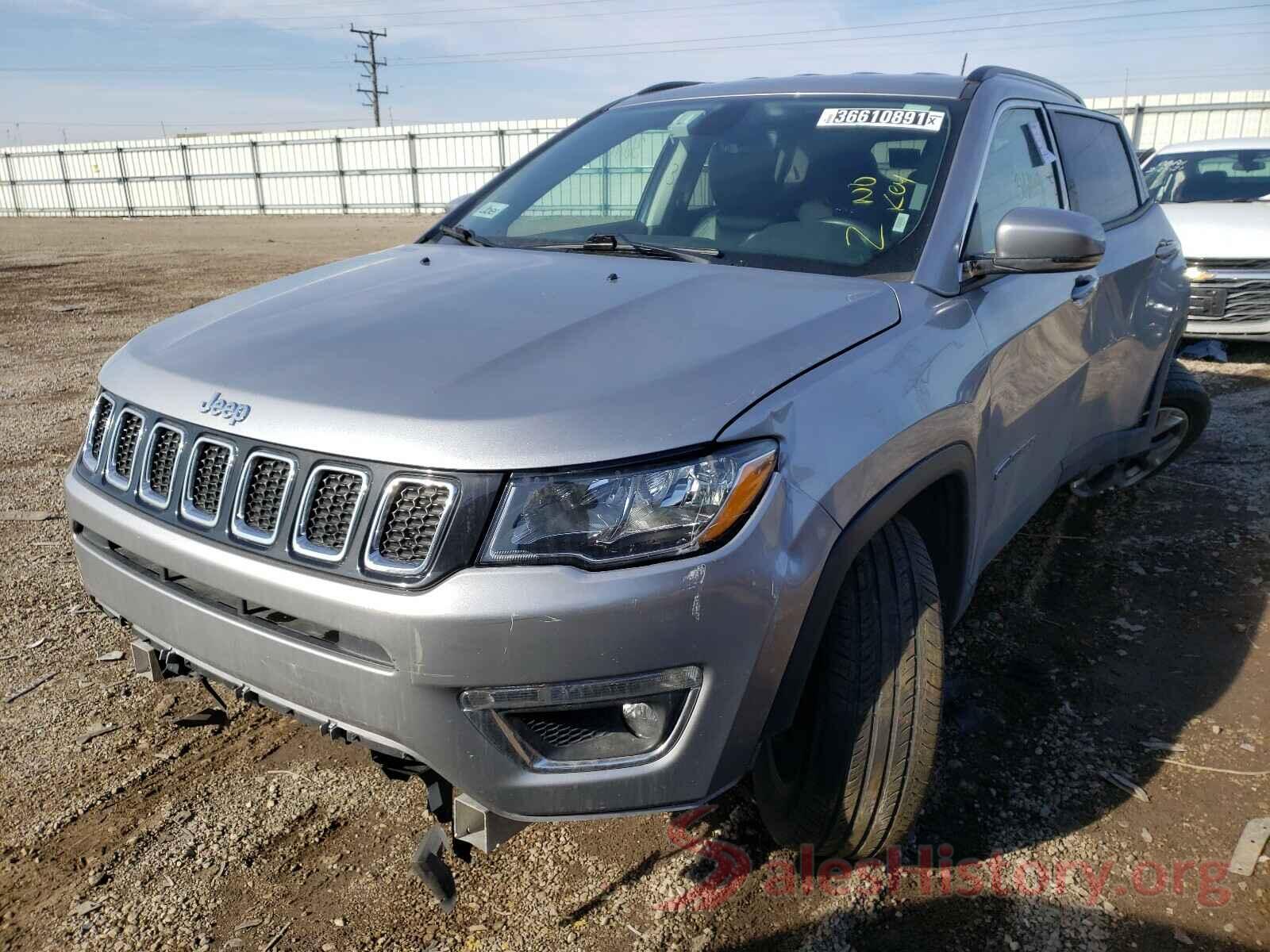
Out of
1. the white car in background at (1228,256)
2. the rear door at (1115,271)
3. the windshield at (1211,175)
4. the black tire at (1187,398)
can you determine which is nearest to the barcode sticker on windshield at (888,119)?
the rear door at (1115,271)

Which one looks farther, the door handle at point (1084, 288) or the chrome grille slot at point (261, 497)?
the door handle at point (1084, 288)

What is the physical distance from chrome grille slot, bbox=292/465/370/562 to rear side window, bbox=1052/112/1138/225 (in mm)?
2846

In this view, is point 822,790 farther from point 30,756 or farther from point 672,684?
point 30,756

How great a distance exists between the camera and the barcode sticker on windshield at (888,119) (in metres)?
2.75

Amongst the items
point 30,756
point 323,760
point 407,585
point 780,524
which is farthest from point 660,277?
point 30,756

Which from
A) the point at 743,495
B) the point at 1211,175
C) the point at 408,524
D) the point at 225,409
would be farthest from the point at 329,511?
the point at 1211,175

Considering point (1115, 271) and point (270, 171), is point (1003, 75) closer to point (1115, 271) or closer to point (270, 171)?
point (1115, 271)

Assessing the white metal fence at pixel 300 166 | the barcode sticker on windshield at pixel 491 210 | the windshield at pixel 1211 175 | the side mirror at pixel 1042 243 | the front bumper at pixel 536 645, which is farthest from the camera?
the white metal fence at pixel 300 166

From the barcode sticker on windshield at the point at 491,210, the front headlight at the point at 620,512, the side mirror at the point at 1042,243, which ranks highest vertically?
the side mirror at the point at 1042,243

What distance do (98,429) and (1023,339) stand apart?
2.42 meters

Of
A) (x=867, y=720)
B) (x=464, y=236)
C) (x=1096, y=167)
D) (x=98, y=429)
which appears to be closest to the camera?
(x=867, y=720)

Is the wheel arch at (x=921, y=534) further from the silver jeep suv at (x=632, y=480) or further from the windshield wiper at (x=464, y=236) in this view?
the windshield wiper at (x=464, y=236)

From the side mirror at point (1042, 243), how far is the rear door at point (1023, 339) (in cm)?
10

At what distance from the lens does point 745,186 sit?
286cm
